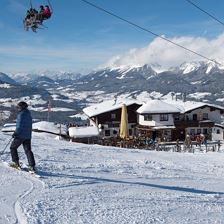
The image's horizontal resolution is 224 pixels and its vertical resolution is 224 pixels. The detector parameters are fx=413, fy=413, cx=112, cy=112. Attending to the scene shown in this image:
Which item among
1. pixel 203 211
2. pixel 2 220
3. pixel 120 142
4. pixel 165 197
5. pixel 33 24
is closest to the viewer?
pixel 2 220

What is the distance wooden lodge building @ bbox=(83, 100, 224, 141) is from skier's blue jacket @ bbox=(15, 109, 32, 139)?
1789 inches

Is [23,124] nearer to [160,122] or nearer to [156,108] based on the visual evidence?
[160,122]

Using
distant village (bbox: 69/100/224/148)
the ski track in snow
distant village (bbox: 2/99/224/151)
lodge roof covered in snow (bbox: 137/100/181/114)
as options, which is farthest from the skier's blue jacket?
lodge roof covered in snow (bbox: 137/100/181/114)

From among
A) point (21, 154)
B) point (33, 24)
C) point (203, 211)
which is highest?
point (33, 24)

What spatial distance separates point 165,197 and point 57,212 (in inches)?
94.0

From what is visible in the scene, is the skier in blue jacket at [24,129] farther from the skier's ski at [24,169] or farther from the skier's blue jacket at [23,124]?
the skier's ski at [24,169]

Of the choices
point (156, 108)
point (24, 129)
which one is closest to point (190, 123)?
point (156, 108)

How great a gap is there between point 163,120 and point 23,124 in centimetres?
4855

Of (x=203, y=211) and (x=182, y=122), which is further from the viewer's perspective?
(x=182, y=122)

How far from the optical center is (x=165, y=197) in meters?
7.74

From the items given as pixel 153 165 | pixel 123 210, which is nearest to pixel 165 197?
pixel 123 210

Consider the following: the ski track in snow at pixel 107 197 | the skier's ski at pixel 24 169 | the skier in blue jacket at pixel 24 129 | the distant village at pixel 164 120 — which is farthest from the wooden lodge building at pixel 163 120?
the skier in blue jacket at pixel 24 129

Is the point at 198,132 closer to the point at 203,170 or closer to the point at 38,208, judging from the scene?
the point at 203,170

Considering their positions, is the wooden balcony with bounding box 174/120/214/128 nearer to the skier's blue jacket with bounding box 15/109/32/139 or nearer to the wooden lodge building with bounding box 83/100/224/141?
the wooden lodge building with bounding box 83/100/224/141
